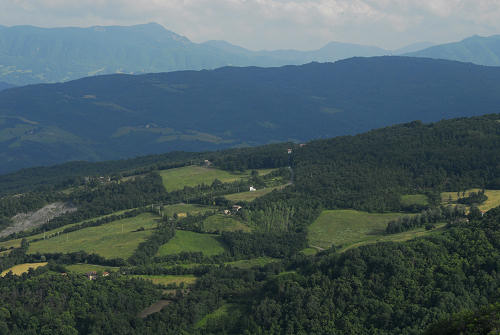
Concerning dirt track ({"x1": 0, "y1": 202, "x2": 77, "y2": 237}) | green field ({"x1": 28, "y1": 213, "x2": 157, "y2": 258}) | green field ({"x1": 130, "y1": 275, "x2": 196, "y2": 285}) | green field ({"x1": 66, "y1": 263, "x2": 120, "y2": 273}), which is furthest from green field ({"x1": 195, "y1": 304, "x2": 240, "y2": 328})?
dirt track ({"x1": 0, "y1": 202, "x2": 77, "y2": 237})

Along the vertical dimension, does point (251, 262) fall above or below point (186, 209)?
below

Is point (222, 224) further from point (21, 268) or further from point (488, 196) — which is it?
point (488, 196)

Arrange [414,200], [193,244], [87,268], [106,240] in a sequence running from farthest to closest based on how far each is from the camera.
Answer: [414,200]
[106,240]
[193,244]
[87,268]

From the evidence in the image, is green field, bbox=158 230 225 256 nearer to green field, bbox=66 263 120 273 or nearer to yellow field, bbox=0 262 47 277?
green field, bbox=66 263 120 273

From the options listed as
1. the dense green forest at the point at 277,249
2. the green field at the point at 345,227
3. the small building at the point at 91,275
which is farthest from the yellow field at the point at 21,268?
the green field at the point at 345,227

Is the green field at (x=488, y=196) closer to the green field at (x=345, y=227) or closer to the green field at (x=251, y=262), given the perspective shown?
the green field at (x=345, y=227)

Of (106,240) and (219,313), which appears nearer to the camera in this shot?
(219,313)


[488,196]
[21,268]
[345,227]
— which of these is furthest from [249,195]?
[21,268]
